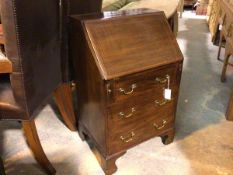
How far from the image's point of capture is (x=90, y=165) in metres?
1.48

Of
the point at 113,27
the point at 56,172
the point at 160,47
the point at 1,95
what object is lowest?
the point at 56,172

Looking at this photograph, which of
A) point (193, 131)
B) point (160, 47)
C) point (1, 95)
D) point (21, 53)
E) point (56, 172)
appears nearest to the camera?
point (21, 53)

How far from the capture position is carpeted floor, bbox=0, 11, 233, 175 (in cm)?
146

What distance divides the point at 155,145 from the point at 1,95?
3.15 ft

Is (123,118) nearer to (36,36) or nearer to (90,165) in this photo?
(90,165)

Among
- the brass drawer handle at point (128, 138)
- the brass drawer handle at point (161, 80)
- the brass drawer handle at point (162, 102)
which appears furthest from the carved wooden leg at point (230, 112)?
the brass drawer handle at point (128, 138)

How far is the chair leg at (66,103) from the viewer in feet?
5.20

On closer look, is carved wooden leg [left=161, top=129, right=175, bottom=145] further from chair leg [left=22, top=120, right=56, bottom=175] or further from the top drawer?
chair leg [left=22, top=120, right=56, bottom=175]

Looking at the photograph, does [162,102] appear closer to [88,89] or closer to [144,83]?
[144,83]

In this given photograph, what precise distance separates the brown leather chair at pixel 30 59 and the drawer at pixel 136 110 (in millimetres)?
361

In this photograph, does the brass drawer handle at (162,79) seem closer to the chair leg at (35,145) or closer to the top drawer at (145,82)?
the top drawer at (145,82)

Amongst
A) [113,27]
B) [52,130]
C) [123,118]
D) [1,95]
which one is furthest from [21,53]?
[52,130]

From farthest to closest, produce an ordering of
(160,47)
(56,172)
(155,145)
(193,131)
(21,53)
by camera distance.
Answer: (193,131) → (155,145) → (56,172) → (160,47) → (21,53)

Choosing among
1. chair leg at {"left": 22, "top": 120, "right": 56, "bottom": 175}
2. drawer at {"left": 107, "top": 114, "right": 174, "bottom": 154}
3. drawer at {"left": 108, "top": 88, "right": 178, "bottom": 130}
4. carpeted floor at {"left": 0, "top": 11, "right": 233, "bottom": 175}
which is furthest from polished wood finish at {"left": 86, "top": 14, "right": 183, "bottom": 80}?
carpeted floor at {"left": 0, "top": 11, "right": 233, "bottom": 175}
